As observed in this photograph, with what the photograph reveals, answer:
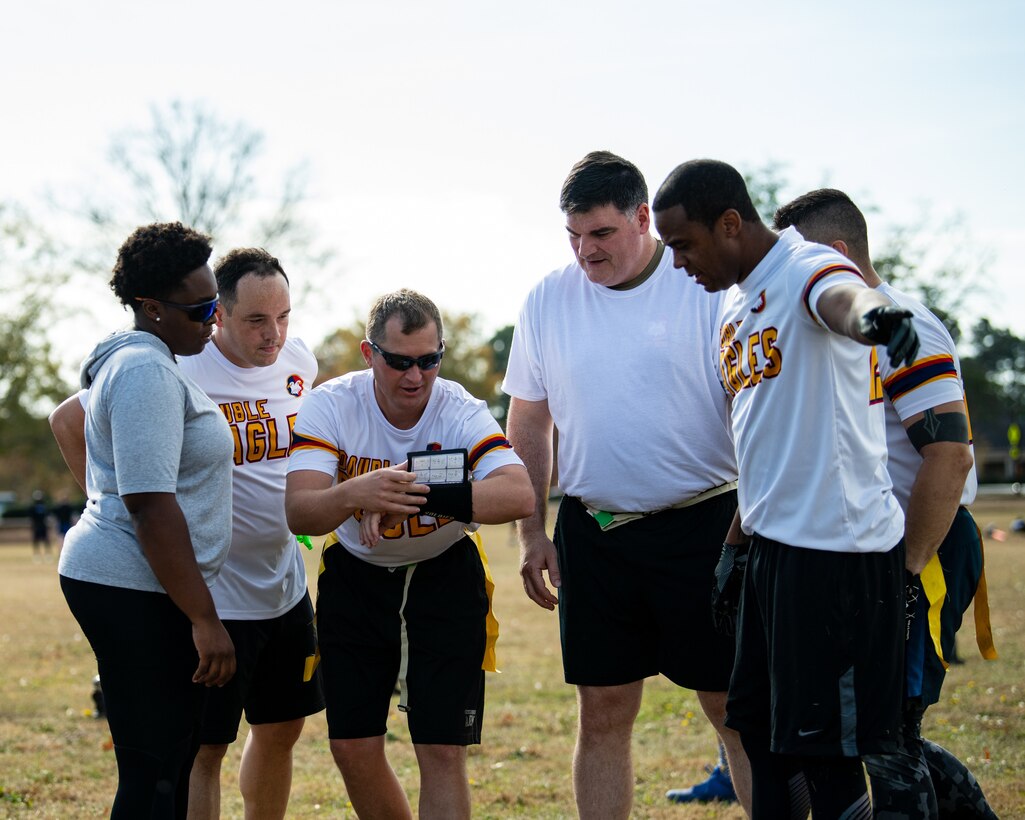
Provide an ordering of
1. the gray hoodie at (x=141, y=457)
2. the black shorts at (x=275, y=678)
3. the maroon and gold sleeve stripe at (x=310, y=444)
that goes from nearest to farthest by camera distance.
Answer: the gray hoodie at (x=141, y=457) < the maroon and gold sleeve stripe at (x=310, y=444) < the black shorts at (x=275, y=678)

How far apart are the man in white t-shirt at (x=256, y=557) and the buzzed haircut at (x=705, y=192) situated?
1819 millimetres

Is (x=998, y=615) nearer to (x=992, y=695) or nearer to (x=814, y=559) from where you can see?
(x=992, y=695)

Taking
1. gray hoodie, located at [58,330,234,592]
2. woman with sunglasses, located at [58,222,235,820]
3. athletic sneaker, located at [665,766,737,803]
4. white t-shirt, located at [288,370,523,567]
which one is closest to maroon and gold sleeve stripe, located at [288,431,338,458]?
white t-shirt, located at [288,370,523,567]

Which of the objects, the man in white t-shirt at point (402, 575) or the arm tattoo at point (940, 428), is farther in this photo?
the man in white t-shirt at point (402, 575)

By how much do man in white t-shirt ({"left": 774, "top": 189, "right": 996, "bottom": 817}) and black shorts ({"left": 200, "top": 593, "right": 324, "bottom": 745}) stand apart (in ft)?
7.39

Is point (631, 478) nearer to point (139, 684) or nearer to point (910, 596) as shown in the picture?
point (910, 596)

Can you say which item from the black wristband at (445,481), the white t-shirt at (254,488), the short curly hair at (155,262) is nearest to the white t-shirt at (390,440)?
the black wristband at (445,481)

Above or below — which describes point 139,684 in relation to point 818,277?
below

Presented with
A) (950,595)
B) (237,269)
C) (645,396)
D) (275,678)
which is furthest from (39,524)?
(950,595)

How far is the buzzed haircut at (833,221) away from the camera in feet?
12.6

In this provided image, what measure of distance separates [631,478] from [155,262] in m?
1.92

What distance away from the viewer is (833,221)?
3859 millimetres

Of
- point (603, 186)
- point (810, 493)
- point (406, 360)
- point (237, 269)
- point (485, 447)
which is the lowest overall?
point (810, 493)

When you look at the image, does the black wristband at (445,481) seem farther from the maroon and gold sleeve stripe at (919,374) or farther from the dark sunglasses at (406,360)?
the maroon and gold sleeve stripe at (919,374)
